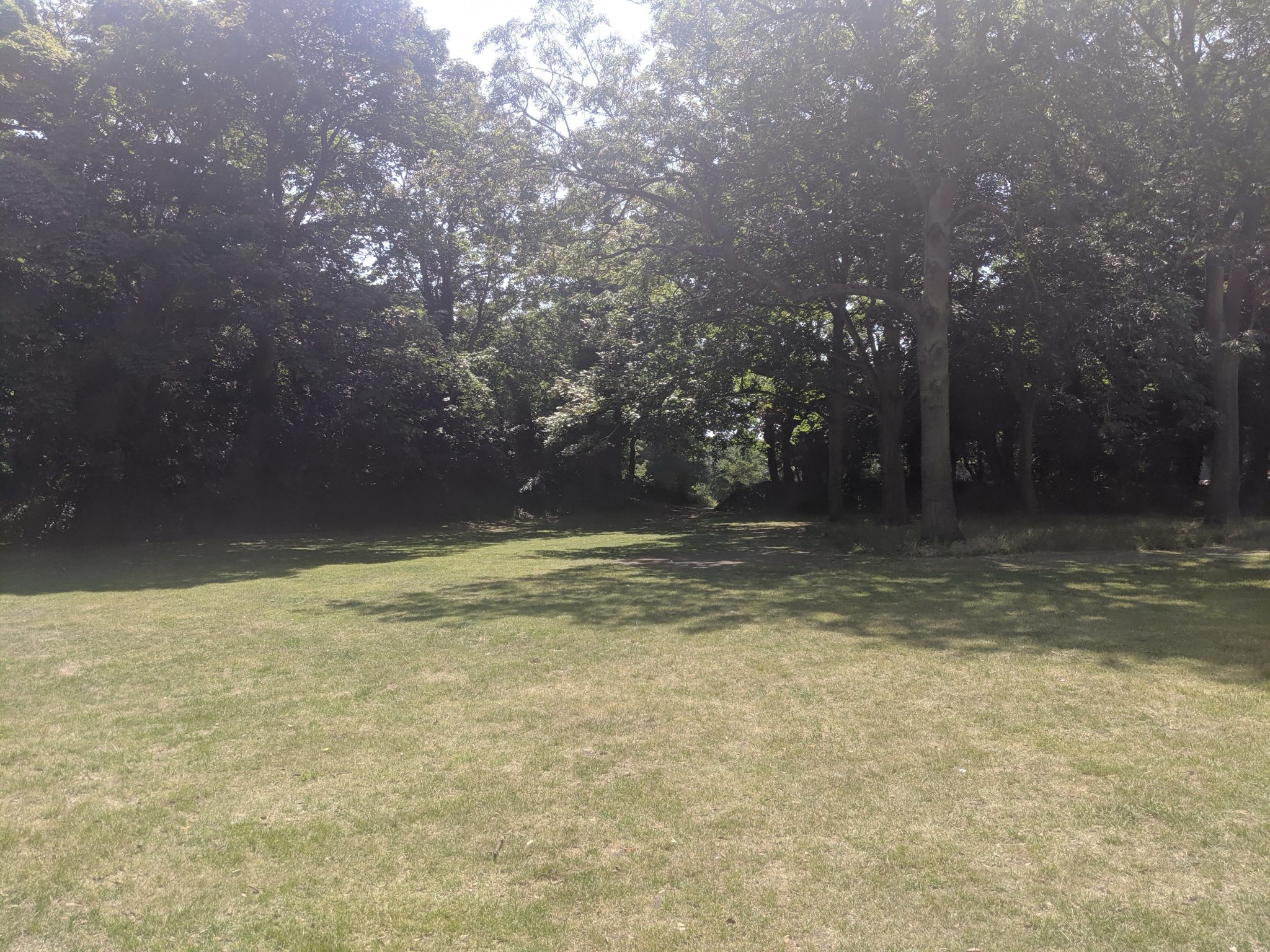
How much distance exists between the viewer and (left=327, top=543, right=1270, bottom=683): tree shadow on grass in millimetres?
7691

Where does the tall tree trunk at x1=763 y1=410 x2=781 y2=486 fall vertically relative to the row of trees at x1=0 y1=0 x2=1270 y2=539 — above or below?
below

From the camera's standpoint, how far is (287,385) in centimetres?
2708

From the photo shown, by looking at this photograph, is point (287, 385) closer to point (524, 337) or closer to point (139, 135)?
point (139, 135)

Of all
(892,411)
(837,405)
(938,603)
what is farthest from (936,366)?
(837,405)

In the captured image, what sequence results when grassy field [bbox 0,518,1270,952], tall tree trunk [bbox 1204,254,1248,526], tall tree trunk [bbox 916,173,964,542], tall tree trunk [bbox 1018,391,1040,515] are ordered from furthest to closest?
tall tree trunk [bbox 1018,391,1040,515]
tall tree trunk [bbox 1204,254,1248,526]
tall tree trunk [bbox 916,173,964,542]
grassy field [bbox 0,518,1270,952]

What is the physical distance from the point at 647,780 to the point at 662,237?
1595 centimetres

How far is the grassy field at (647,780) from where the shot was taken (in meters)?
3.22

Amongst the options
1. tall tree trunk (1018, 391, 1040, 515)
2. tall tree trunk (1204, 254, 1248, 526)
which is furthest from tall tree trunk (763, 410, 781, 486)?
tall tree trunk (1204, 254, 1248, 526)

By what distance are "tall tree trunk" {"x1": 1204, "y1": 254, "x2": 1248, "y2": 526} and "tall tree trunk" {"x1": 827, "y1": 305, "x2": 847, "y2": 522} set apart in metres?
8.09

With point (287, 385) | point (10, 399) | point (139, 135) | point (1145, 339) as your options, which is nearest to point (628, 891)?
point (1145, 339)

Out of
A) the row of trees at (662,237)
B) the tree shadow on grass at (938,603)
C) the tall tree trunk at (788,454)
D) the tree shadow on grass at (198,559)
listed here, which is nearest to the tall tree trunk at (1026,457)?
the row of trees at (662,237)

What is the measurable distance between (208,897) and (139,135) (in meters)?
23.5

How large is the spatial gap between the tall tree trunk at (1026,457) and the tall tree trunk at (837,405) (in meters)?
5.14

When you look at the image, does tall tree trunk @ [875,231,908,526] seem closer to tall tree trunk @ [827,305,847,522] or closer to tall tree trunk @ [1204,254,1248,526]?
tall tree trunk @ [827,305,847,522]
